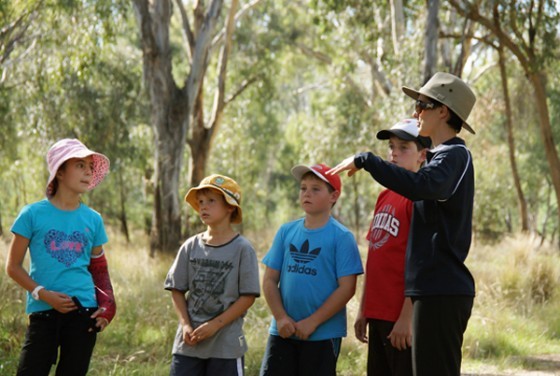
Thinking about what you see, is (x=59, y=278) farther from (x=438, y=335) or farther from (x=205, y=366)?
(x=438, y=335)

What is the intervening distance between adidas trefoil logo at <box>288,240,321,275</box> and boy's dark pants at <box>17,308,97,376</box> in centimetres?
112

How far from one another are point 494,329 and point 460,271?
16.6 feet

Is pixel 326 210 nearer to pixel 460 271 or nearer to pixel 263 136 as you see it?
pixel 460 271

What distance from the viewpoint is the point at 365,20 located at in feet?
57.3

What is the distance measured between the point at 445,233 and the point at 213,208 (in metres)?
1.39

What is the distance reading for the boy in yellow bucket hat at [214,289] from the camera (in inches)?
172

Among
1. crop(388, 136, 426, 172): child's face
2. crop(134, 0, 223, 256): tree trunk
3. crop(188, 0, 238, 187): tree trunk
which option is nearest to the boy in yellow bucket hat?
crop(388, 136, 426, 172): child's face

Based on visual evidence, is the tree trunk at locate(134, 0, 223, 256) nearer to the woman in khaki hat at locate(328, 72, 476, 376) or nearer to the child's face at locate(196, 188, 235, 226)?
the child's face at locate(196, 188, 235, 226)

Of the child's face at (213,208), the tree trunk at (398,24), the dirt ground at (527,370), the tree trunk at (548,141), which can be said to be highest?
the tree trunk at (398,24)

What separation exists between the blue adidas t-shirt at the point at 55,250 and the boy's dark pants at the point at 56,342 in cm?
7

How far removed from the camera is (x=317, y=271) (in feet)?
14.9

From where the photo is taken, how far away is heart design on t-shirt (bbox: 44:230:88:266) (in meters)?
4.27

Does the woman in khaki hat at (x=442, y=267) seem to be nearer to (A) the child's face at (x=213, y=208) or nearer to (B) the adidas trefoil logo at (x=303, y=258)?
(B) the adidas trefoil logo at (x=303, y=258)

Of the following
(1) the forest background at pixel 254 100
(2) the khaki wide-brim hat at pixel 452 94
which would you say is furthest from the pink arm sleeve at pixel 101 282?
(1) the forest background at pixel 254 100
